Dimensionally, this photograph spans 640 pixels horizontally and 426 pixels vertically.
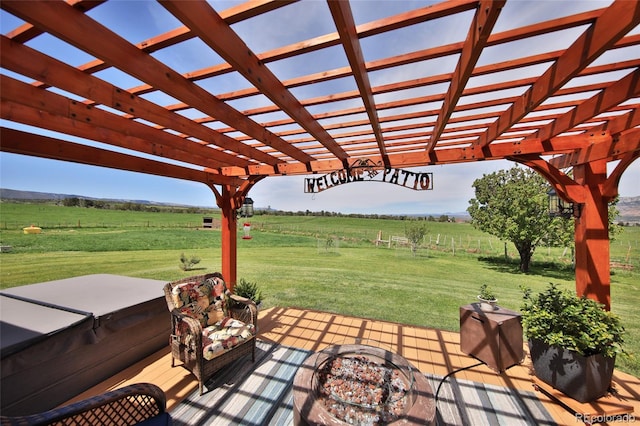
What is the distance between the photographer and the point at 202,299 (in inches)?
116

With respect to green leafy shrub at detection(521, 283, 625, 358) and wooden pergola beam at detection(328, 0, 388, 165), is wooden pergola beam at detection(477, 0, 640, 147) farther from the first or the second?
green leafy shrub at detection(521, 283, 625, 358)

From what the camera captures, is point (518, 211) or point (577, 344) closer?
point (577, 344)

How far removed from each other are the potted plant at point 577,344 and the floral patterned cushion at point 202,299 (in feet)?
11.7

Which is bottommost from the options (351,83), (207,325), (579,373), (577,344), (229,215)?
(579,373)

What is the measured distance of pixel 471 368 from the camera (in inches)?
111

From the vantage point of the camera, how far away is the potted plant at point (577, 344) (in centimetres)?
223

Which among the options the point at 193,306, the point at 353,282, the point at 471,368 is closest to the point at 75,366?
the point at 193,306

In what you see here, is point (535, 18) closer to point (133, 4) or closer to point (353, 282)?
point (133, 4)

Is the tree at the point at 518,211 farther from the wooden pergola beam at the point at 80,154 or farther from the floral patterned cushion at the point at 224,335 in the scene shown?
the wooden pergola beam at the point at 80,154

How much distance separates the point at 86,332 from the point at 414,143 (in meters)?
3.97

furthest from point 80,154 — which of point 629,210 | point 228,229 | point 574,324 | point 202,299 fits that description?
point 629,210

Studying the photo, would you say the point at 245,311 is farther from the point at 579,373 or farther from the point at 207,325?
the point at 579,373

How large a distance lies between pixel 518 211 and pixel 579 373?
9159 millimetres

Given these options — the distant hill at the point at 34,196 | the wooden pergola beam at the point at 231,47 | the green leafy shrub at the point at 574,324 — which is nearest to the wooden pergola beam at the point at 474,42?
the wooden pergola beam at the point at 231,47
